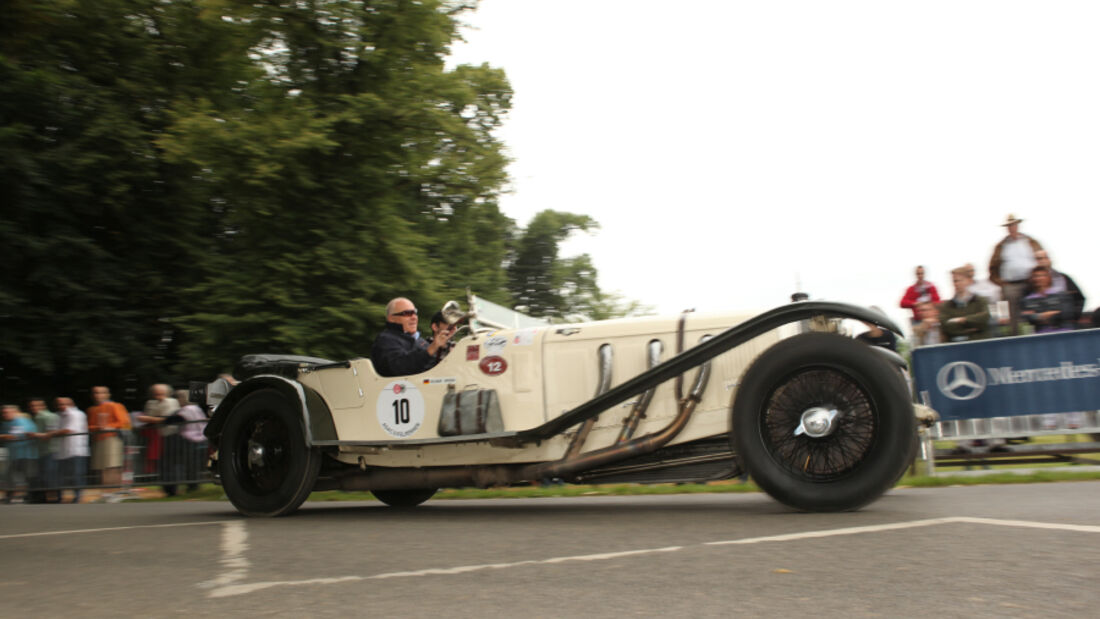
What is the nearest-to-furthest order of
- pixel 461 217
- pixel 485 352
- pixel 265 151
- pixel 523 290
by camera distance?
pixel 485 352
pixel 265 151
pixel 461 217
pixel 523 290

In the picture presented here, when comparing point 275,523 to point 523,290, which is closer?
point 275,523

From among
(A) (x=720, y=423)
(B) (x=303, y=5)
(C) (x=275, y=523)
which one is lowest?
(C) (x=275, y=523)

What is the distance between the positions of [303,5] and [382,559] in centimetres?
1221

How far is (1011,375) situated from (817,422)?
15.7 ft

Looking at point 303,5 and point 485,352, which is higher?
point 303,5

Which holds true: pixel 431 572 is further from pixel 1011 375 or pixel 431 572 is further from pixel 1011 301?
pixel 1011 301

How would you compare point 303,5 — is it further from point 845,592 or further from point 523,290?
point 523,290

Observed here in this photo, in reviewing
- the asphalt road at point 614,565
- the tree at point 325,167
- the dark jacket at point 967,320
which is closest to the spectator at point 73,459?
the tree at point 325,167

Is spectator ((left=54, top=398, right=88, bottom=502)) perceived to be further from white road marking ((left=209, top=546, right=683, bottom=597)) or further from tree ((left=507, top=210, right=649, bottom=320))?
tree ((left=507, top=210, right=649, bottom=320))

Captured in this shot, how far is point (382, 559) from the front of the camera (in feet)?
15.0

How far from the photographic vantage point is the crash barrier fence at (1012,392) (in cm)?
875

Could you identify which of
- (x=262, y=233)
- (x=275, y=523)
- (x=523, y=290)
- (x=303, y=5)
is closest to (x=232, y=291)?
(x=262, y=233)

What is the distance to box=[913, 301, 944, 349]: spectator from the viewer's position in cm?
1033

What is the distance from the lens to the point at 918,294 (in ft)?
35.5
